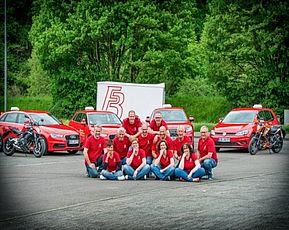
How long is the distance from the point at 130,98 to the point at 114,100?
851 mm

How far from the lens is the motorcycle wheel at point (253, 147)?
2803 cm

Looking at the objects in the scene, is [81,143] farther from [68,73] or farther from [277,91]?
[68,73]

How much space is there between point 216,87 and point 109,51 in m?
8.65

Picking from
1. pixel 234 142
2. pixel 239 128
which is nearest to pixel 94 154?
pixel 234 142

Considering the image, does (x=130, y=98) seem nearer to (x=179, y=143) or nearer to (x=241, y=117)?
(x=241, y=117)

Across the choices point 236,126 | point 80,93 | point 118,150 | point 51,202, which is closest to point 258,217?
point 51,202

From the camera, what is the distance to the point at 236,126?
1155 inches

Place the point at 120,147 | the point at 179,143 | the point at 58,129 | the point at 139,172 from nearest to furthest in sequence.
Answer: the point at 139,172, the point at 179,143, the point at 120,147, the point at 58,129

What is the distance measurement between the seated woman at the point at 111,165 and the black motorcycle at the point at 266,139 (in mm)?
10603

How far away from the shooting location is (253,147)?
2814 cm

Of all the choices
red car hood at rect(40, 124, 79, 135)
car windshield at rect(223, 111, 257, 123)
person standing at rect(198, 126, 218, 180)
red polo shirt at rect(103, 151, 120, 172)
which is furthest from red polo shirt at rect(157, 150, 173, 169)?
car windshield at rect(223, 111, 257, 123)

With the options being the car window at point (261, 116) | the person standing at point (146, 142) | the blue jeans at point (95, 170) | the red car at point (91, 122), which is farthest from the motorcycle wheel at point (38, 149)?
the car window at point (261, 116)

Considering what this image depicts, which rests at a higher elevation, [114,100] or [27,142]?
[114,100]

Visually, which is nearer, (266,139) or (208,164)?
(208,164)
